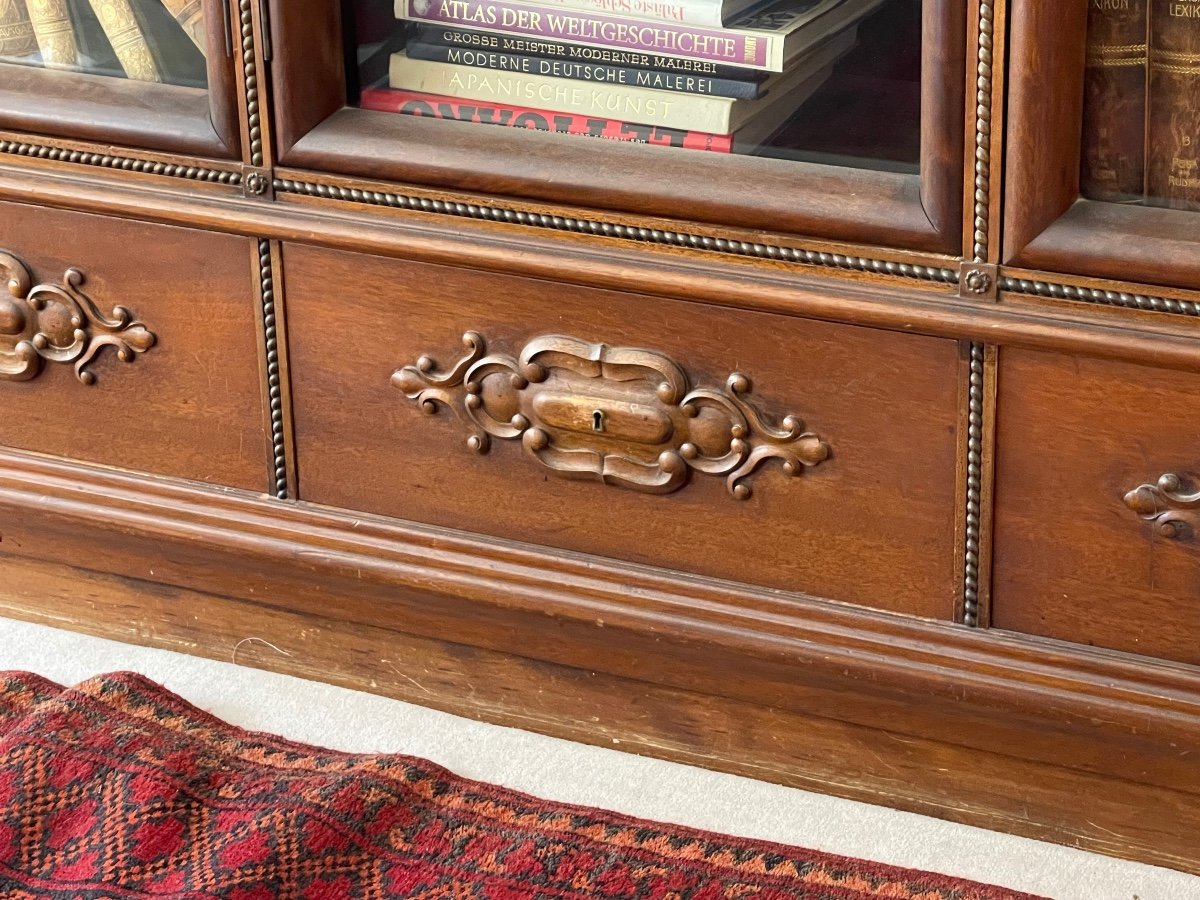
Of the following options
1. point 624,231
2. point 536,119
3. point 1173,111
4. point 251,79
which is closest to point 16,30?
point 251,79

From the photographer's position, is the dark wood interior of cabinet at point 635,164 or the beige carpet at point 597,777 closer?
the dark wood interior of cabinet at point 635,164

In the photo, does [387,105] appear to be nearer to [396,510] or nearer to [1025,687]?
[396,510]

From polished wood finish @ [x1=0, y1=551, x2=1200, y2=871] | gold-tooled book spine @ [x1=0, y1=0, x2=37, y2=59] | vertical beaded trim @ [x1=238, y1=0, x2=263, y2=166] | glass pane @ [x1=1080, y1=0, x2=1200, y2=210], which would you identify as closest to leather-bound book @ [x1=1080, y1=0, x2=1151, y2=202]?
glass pane @ [x1=1080, y1=0, x2=1200, y2=210]

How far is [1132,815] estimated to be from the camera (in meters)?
1.23

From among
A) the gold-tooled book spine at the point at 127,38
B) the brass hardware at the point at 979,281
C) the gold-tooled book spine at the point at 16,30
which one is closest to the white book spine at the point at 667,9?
the brass hardware at the point at 979,281

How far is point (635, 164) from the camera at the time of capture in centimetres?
118

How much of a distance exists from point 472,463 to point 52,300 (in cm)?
41

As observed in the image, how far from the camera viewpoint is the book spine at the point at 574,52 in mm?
1169

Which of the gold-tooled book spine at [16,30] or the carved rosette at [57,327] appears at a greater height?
the gold-tooled book spine at [16,30]

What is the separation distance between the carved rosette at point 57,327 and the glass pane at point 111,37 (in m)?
0.18

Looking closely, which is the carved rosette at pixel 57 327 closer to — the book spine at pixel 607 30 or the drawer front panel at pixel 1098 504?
the book spine at pixel 607 30

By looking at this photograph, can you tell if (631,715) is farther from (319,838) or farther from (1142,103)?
(1142,103)

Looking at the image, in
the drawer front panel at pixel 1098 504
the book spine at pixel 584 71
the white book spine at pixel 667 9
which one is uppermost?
the white book spine at pixel 667 9

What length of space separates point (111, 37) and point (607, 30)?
17.8 inches
